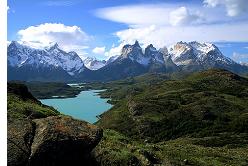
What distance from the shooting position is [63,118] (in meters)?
21.2

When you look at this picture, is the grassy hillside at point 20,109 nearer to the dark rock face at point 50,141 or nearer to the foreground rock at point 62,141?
the dark rock face at point 50,141

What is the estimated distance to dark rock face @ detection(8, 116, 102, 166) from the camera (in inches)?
745

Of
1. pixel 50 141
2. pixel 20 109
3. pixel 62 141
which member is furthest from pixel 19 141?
pixel 20 109

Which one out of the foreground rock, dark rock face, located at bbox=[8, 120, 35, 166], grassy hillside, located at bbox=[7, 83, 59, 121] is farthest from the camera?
grassy hillside, located at bbox=[7, 83, 59, 121]

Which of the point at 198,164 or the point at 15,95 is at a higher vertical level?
the point at 15,95

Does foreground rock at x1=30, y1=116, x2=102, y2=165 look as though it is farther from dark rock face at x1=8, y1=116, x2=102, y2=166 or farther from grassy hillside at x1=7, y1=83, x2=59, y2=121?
grassy hillside at x1=7, y1=83, x2=59, y2=121

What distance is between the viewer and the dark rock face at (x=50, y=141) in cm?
1892

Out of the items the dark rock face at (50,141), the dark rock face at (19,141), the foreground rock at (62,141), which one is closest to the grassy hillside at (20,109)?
the dark rock face at (19,141)

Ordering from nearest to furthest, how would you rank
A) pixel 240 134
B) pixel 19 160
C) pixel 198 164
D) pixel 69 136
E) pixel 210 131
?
1. pixel 19 160
2. pixel 69 136
3. pixel 198 164
4. pixel 240 134
5. pixel 210 131

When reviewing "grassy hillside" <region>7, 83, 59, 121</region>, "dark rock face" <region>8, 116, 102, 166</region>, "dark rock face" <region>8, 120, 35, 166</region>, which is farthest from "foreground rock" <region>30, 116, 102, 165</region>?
"grassy hillside" <region>7, 83, 59, 121</region>

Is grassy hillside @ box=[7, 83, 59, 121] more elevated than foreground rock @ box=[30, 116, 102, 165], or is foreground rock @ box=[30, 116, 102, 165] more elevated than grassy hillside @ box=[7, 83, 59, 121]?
grassy hillside @ box=[7, 83, 59, 121]
